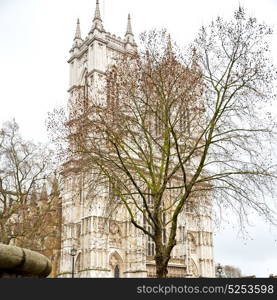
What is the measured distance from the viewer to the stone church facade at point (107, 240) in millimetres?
38781

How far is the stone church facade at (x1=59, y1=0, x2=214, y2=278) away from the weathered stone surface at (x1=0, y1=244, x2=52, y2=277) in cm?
2593

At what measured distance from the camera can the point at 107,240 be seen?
3881cm

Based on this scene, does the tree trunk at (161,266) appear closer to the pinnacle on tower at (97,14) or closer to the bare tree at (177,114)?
the bare tree at (177,114)

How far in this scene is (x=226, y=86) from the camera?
44.2 feet

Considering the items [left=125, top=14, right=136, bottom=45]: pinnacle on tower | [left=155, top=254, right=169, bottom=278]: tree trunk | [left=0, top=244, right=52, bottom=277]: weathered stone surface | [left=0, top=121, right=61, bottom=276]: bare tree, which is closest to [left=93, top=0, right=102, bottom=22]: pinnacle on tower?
[left=125, top=14, right=136, bottom=45]: pinnacle on tower

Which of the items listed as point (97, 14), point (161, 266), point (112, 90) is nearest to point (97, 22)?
point (97, 14)

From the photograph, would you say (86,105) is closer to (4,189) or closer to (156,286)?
(156,286)

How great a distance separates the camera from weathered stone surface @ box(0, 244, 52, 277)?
251 inches

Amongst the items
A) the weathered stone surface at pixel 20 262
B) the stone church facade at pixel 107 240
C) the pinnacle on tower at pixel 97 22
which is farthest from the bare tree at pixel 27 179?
the pinnacle on tower at pixel 97 22

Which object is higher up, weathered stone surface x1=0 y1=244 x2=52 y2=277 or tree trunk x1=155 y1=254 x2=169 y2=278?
tree trunk x1=155 y1=254 x2=169 y2=278

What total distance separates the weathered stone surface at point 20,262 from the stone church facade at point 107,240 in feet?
85.1

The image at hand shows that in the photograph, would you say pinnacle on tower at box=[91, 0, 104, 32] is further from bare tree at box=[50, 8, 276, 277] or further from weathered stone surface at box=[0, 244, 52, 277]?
weathered stone surface at box=[0, 244, 52, 277]

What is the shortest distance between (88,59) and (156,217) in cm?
3919

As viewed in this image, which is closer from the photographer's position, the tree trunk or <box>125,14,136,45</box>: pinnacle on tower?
the tree trunk
